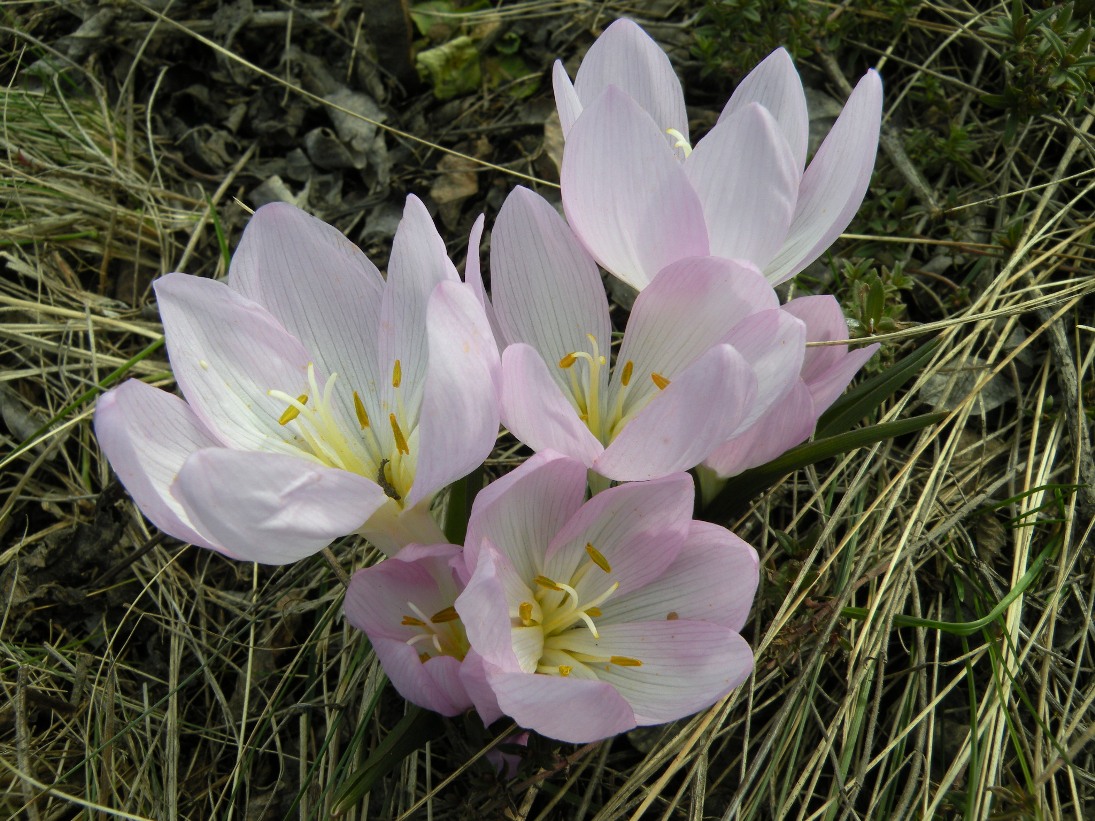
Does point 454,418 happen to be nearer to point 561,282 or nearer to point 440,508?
point 561,282

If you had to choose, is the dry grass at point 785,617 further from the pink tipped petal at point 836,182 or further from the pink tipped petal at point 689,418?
the pink tipped petal at point 689,418

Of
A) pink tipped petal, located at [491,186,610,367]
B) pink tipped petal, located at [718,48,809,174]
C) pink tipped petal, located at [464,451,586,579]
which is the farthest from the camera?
pink tipped petal, located at [718,48,809,174]

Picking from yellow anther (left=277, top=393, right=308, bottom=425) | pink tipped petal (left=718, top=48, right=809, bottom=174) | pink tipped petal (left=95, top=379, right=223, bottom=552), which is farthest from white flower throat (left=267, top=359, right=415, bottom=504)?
pink tipped petal (left=718, top=48, right=809, bottom=174)

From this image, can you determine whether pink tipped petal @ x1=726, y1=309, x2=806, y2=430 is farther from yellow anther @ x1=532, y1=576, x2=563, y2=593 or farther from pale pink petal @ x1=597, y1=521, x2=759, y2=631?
yellow anther @ x1=532, y1=576, x2=563, y2=593

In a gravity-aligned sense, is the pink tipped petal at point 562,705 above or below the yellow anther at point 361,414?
below

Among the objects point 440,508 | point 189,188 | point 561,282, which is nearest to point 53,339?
point 189,188

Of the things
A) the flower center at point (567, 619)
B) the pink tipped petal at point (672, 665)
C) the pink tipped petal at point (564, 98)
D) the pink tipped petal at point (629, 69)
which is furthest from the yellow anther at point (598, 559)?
the pink tipped petal at point (629, 69)

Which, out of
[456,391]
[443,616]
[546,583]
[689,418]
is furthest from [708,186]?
[443,616]
